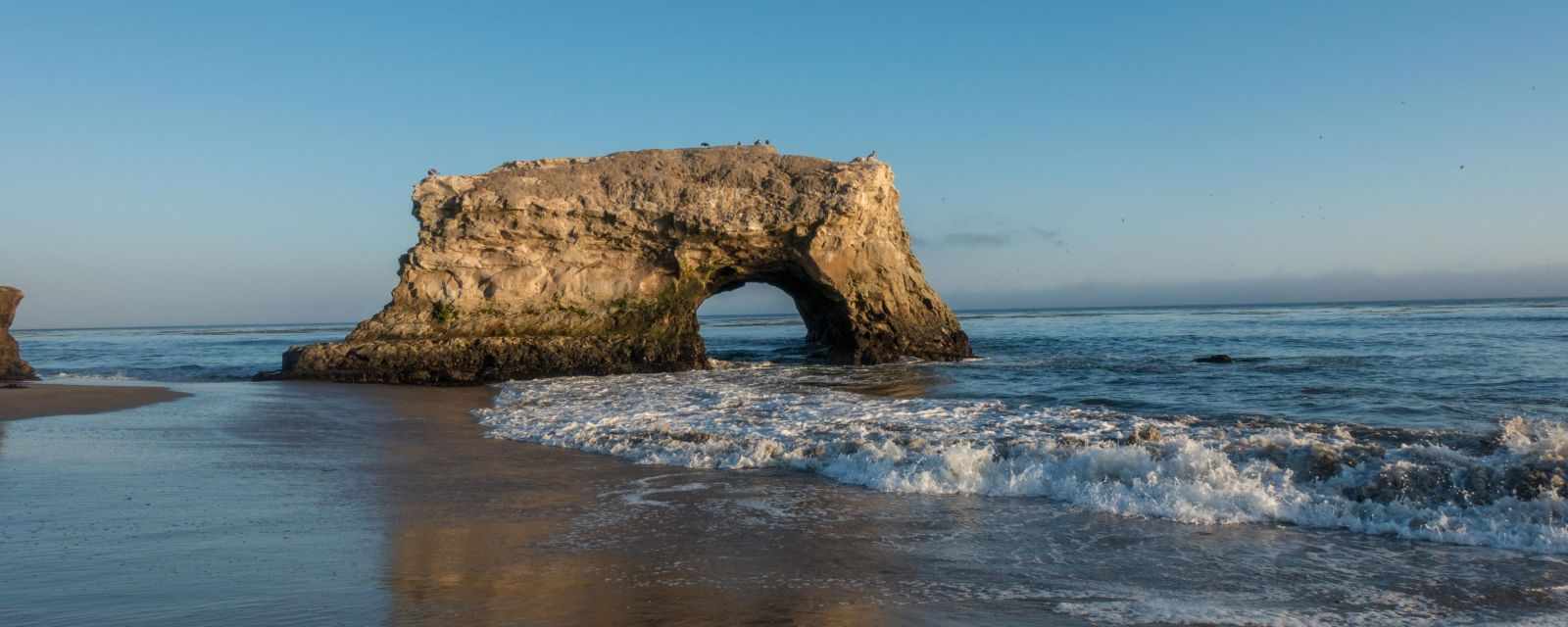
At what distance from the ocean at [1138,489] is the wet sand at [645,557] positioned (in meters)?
0.03

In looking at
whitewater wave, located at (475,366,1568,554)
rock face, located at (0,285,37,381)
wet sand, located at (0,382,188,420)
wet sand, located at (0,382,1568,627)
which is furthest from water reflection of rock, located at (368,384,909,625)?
rock face, located at (0,285,37,381)

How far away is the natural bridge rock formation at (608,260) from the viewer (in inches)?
843

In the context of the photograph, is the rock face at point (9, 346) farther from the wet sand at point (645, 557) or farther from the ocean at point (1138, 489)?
the wet sand at point (645, 557)

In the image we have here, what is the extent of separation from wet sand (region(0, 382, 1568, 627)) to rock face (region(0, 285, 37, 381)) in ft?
51.7

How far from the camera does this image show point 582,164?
76.5 ft

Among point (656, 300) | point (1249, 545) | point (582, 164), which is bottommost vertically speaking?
point (1249, 545)

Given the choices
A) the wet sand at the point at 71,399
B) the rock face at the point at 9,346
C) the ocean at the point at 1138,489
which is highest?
the rock face at the point at 9,346

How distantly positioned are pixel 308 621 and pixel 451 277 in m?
19.4

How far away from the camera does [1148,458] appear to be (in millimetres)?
7375

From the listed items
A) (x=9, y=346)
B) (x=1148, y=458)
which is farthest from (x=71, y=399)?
(x=1148, y=458)

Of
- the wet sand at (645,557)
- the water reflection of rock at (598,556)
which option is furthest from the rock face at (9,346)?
the water reflection of rock at (598,556)

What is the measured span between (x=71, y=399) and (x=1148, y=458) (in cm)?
1655

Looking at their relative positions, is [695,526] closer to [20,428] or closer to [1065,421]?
[1065,421]

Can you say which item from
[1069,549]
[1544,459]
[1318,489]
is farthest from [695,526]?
[1544,459]
